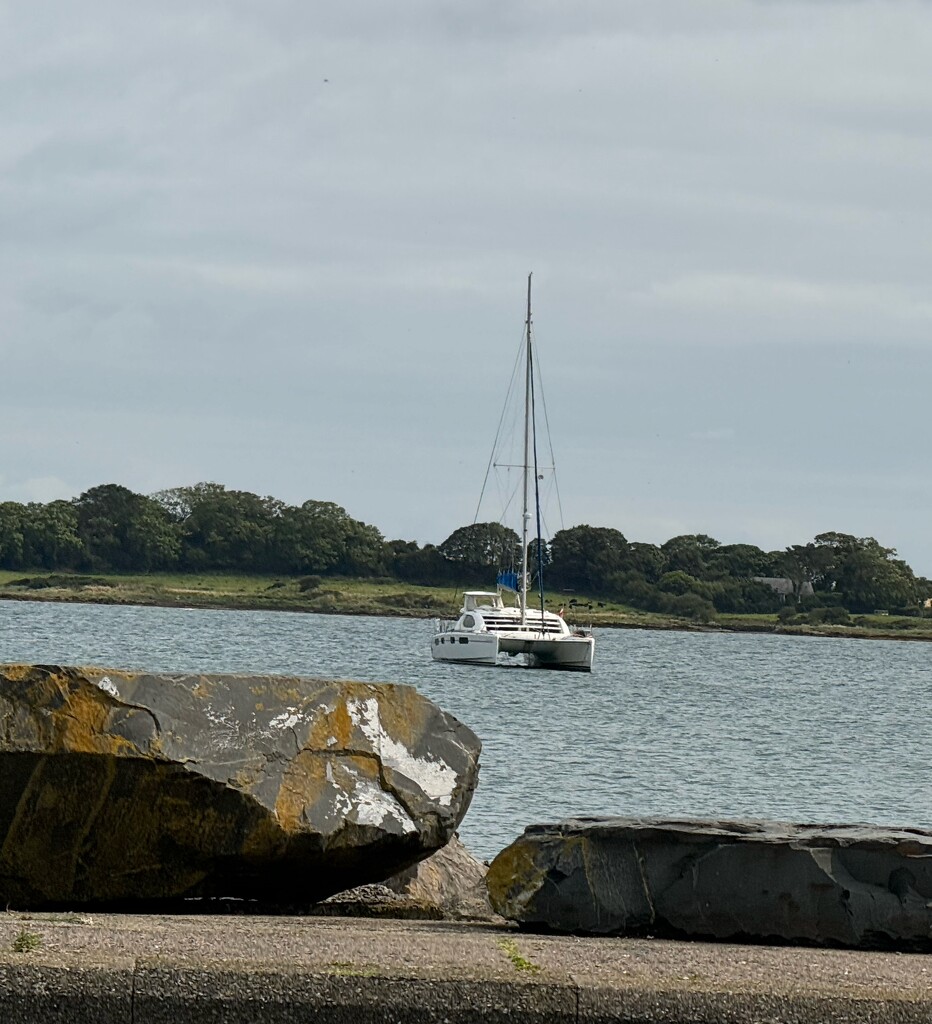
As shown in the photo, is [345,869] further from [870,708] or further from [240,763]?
[870,708]

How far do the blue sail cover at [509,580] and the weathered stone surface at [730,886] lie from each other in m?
75.4

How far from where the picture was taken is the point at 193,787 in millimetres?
7332

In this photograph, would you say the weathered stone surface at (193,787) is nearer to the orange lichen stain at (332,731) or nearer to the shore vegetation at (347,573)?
the orange lichen stain at (332,731)

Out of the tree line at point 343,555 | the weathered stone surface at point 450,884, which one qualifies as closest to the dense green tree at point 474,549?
the tree line at point 343,555

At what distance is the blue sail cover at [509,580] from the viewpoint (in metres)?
82.6

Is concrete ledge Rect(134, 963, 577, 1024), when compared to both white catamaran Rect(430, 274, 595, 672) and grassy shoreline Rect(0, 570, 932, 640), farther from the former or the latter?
grassy shoreline Rect(0, 570, 932, 640)

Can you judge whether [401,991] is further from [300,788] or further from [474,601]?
[474,601]

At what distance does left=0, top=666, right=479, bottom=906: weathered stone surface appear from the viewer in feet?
24.0

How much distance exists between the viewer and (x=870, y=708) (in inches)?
2501

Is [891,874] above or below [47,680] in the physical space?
below

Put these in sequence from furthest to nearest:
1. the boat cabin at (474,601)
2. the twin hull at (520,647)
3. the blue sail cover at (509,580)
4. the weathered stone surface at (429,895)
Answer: the blue sail cover at (509,580)
the boat cabin at (474,601)
the twin hull at (520,647)
the weathered stone surface at (429,895)

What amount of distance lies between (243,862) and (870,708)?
192 ft

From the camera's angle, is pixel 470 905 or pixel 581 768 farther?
pixel 581 768

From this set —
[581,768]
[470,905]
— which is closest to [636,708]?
[581,768]
